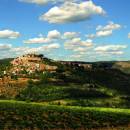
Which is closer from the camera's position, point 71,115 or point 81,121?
point 81,121

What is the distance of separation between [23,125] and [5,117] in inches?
448

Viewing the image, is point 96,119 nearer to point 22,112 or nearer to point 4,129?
point 22,112

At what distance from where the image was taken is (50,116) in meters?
116

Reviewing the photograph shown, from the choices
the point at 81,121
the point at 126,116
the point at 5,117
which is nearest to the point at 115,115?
the point at 126,116

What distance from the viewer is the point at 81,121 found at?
11262 centimetres

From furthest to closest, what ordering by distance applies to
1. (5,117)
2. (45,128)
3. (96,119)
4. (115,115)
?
1. (115,115)
2. (96,119)
3. (5,117)
4. (45,128)

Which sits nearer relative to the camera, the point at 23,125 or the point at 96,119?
the point at 23,125

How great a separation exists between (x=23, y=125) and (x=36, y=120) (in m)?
11.9

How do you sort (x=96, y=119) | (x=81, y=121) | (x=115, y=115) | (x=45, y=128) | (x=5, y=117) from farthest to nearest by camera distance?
(x=115, y=115)
(x=96, y=119)
(x=81, y=121)
(x=5, y=117)
(x=45, y=128)

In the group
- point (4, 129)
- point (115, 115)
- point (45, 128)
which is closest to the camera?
point (4, 129)

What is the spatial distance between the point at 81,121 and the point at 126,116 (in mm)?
28837

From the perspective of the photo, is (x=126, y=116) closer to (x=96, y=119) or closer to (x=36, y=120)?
(x=96, y=119)

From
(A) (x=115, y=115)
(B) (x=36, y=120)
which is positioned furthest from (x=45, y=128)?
(A) (x=115, y=115)

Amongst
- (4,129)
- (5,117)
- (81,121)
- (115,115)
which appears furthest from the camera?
(115,115)
